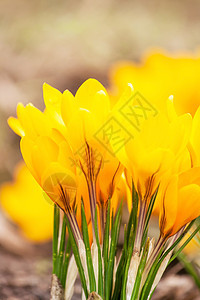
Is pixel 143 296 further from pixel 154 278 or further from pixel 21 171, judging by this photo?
pixel 21 171

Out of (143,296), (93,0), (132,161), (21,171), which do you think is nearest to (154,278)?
(143,296)

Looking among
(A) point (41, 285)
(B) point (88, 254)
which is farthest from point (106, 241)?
(A) point (41, 285)

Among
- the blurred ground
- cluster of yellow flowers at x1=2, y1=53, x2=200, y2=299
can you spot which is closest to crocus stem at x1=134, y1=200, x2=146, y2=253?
cluster of yellow flowers at x1=2, y1=53, x2=200, y2=299

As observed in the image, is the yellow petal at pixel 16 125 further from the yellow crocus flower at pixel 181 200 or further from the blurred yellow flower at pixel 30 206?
the blurred yellow flower at pixel 30 206

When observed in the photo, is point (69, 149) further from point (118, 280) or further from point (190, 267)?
point (190, 267)

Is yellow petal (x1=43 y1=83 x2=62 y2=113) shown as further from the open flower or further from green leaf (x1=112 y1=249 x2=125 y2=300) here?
green leaf (x1=112 y1=249 x2=125 y2=300)

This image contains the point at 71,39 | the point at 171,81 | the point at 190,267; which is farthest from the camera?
the point at 71,39

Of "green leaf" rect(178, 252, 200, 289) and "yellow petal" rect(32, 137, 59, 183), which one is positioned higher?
"yellow petal" rect(32, 137, 59, 183)
